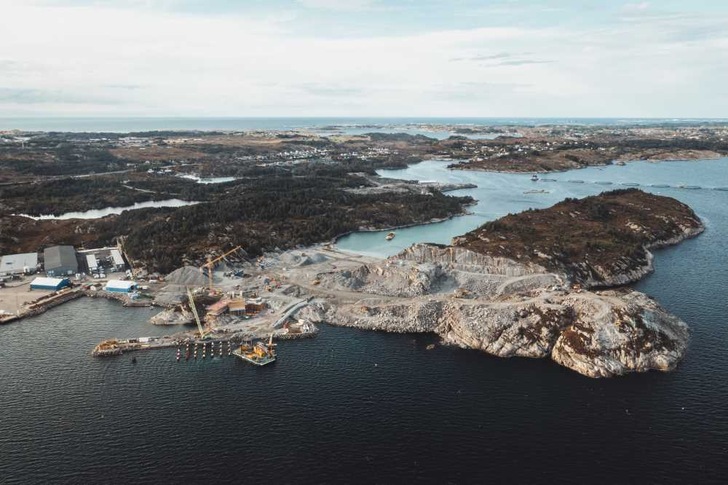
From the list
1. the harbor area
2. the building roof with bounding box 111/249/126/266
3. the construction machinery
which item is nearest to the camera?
the harbor area

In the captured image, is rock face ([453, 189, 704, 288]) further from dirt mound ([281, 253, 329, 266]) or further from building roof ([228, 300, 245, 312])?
building roof ([228, 300, 245, 312])

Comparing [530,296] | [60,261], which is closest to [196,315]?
[60,261]

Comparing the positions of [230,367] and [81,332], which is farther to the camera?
[81,332]

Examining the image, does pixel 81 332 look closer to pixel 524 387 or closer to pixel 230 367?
pixel 230 367

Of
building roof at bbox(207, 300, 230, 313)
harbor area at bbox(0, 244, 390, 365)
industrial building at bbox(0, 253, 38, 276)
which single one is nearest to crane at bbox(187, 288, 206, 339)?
harbor area at bbox(0, 244, 390, 365)

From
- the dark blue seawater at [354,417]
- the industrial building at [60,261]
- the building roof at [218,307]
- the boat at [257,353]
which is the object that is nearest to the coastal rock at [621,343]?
the dark blue seawater at [354,417]

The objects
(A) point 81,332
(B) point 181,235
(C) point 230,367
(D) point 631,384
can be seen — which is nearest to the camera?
(D) point 631,384

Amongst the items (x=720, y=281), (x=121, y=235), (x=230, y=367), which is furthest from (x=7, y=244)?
(x=720, y=281)
